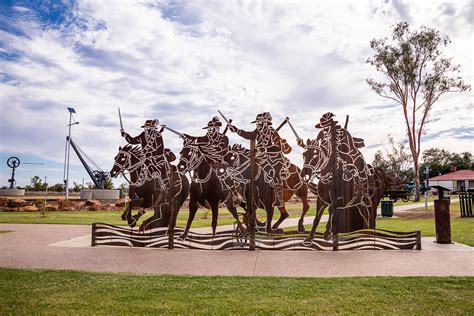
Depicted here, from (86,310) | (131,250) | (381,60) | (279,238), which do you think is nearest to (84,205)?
(131,250)

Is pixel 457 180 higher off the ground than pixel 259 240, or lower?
higher

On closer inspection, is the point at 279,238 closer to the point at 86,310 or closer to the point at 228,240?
the point at 228,240

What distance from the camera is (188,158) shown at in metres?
8.84

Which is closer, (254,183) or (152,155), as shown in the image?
(254,183)

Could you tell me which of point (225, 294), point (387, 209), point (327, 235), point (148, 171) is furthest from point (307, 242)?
Result: point (387, 209)

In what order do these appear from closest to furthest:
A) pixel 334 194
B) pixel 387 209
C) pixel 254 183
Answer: pixel 334 194, pixel 254 183, pixel 387 209

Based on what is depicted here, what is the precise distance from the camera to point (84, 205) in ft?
79.7

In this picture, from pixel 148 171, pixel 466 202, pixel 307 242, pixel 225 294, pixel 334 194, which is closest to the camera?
pixel 225 294

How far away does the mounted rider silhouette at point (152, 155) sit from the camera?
911 centimetres

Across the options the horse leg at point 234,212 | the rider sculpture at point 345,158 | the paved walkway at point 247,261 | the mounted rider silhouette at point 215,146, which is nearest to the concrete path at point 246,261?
the paved walkway at point 247,261

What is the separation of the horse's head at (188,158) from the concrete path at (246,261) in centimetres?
199

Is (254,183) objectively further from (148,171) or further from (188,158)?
(148,171)

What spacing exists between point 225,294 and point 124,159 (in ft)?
18.5

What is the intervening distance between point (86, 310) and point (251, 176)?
201 inches
